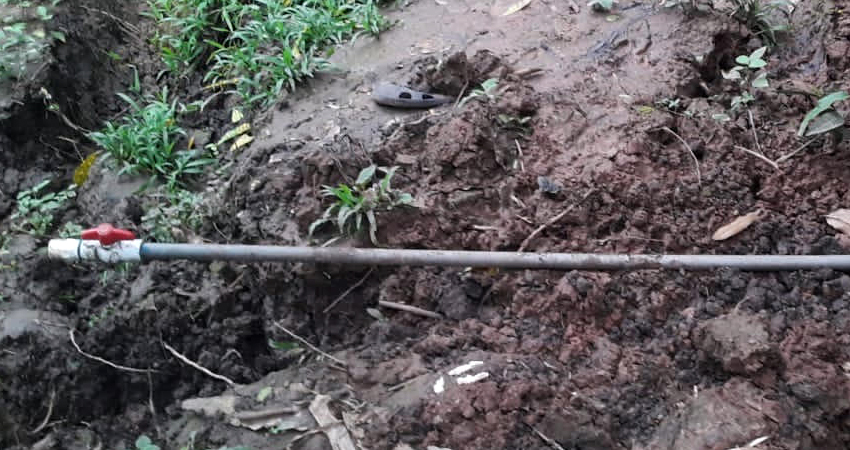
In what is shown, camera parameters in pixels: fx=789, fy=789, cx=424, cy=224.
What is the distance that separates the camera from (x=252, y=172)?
122 inches

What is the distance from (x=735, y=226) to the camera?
2676 millimetres

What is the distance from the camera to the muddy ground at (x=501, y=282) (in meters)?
2.32

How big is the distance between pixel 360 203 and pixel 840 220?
1.63 meters

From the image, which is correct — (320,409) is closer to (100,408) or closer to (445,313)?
(445,313)

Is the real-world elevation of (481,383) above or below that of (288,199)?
below

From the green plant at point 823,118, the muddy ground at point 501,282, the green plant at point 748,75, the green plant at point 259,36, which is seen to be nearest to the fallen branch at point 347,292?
the muddy ground at point 501,282

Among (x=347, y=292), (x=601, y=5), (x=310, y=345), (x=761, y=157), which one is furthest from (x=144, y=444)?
(x=601, y=5)

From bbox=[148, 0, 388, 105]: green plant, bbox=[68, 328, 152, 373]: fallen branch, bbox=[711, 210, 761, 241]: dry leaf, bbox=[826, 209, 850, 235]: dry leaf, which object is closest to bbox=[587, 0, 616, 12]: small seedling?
bbox=[148, 0, 388, 105]: green plant

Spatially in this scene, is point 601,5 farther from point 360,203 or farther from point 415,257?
point 415,257

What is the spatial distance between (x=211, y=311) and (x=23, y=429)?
77 cm

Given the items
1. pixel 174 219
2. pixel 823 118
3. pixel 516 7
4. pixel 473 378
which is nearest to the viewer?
pixel 473 378

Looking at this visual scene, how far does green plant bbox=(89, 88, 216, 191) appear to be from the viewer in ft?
11.3

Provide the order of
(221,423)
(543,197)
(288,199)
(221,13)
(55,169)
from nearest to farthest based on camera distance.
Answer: (221,423) < (543,197) < (288,199) < (55,169) < (221,13)

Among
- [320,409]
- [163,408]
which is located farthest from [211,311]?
[320,409]
